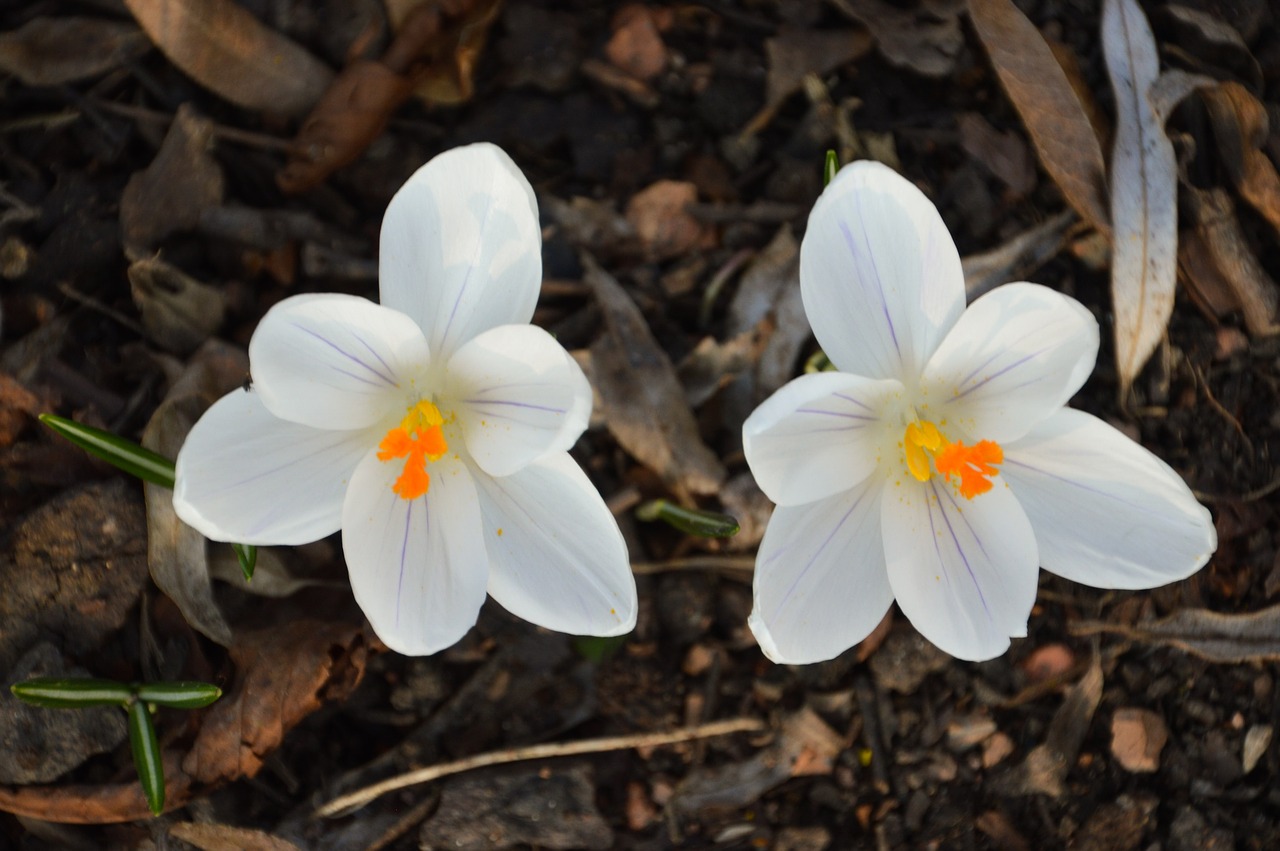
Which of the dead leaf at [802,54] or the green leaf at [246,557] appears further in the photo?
the dead leaf at [802,54]

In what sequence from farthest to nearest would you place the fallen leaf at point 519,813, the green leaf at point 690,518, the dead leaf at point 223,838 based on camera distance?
the fallen leaf at point 519,813, the dead leaf at point 223,838, the green leaf at point 690,518

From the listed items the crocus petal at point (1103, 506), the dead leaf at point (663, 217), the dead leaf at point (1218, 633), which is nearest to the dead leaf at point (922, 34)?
the dead leaf at point (663, 217)

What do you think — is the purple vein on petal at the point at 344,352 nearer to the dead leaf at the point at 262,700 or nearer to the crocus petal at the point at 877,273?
the dead leaf at the point at 262,700

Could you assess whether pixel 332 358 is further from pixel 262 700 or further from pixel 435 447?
pixel 262 700

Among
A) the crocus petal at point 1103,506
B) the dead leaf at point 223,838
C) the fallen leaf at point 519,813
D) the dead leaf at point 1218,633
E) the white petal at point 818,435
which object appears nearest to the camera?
the white petal at point 818,435

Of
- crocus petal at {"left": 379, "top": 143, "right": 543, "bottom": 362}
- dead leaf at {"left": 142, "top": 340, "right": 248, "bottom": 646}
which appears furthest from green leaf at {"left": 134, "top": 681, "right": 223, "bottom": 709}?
crocus petal at {"left": 379, "top": 143, "right": 543, "bottom": 362}

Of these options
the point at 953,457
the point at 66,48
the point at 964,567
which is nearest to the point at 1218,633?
the point at 964,567

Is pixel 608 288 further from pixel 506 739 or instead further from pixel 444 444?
pixel 506 739
